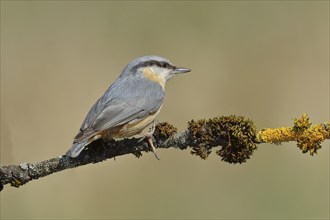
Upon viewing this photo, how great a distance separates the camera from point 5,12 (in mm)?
8711

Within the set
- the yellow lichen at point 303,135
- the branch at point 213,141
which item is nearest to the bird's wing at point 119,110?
the branch at point 213,141

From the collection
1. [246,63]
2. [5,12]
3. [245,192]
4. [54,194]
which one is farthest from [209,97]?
[5,12]

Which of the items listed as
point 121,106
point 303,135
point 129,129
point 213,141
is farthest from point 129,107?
point 303,135

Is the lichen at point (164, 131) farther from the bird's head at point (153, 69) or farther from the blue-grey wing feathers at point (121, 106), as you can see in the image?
the bird's head at point (153, 69)

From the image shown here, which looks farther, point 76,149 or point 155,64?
point 155,64

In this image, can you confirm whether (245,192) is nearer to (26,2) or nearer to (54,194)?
(54,194)

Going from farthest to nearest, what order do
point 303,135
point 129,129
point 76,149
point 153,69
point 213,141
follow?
point 153,69
point 129,129
point 76,149
point 213,141
point 303,135

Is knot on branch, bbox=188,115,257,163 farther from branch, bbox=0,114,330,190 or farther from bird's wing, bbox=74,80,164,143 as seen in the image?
bird's wing, bbox=74,80,164,143

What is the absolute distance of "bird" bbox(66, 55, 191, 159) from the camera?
15.4 feet

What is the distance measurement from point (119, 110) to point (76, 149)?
0.66 m

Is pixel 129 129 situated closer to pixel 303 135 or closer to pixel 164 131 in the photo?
pixel 164 131

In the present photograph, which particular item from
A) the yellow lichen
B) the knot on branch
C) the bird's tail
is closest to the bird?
the bird's tail

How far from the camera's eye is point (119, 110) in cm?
498

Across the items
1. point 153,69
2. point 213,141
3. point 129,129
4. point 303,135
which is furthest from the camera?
point 153,69
